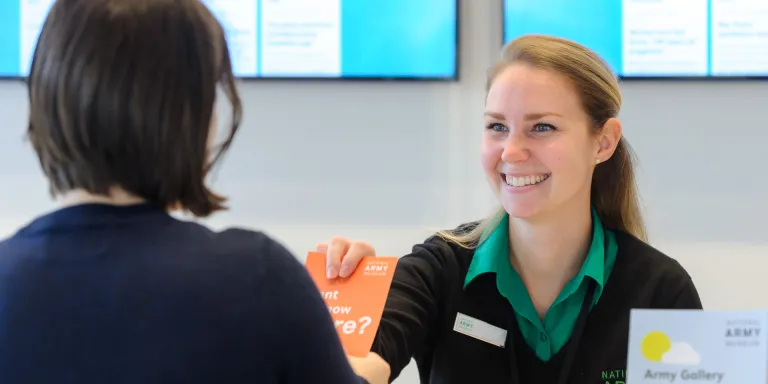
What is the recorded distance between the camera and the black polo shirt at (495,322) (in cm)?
132

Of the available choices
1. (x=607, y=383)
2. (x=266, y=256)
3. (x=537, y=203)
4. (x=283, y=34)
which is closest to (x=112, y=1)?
(x=266, y=256)

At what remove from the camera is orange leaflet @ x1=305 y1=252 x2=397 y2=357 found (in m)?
1.10

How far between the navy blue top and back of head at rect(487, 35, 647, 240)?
90cm

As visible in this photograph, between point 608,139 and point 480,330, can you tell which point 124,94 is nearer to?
point 480,330

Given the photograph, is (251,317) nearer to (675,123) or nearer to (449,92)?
(449,92)

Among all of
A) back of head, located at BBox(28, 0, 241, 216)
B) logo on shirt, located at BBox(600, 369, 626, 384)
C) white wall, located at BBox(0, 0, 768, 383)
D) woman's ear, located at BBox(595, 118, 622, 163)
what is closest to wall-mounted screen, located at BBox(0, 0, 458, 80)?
white wall, located at BBox(0, 0, 768, 383)

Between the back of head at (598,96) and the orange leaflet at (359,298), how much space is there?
0.53 meters

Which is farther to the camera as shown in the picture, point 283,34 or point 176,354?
point 283,34

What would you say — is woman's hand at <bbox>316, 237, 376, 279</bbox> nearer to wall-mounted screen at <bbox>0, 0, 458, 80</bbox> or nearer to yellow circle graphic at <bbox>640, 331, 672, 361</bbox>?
yellow circle graphic at <bbox>640, 331, 672, 361</bbox>

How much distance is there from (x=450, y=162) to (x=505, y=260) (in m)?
0.70

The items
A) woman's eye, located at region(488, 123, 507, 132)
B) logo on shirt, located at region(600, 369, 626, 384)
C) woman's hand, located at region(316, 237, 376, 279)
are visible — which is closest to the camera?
woman's hand, located at region(316, 237, 376, 279)

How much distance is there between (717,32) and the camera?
204 centimetres

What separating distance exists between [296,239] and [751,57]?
1438 mm

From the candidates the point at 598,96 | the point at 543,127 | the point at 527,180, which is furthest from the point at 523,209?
the point at 598,96
